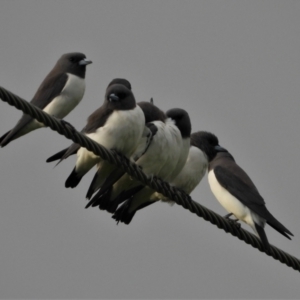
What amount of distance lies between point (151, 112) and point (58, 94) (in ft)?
3.56

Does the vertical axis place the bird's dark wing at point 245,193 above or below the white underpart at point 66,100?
above

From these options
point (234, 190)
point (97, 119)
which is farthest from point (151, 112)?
point (234, 190)

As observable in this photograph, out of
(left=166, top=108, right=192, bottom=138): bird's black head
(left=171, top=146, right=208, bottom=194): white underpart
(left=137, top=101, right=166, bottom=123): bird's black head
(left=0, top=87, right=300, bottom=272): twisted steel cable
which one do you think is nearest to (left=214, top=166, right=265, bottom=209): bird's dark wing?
(left=171, top=146, right=208, bottom=194): white underpart

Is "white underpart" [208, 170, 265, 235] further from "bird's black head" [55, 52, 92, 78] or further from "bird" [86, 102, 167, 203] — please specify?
"bird's black head" [55, 52, 92, 78]

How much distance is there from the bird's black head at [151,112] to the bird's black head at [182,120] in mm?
253

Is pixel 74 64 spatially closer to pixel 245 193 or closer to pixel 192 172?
pixel 192 172

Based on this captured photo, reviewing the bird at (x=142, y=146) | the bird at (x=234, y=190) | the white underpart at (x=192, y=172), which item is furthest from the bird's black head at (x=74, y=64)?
the bird at (x=234, y=190)

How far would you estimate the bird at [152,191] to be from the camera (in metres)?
12.5

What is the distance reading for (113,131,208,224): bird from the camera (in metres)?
12.7

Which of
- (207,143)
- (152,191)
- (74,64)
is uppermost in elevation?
(207,143)

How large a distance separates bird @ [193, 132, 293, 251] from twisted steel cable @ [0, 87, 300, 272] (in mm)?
576

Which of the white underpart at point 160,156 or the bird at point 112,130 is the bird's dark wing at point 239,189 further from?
the bird at point 112,130

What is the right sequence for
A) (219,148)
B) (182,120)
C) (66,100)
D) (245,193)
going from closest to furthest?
(66,100), (182,120), (245,193), (219,148)

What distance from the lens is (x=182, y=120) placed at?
41.8ft
